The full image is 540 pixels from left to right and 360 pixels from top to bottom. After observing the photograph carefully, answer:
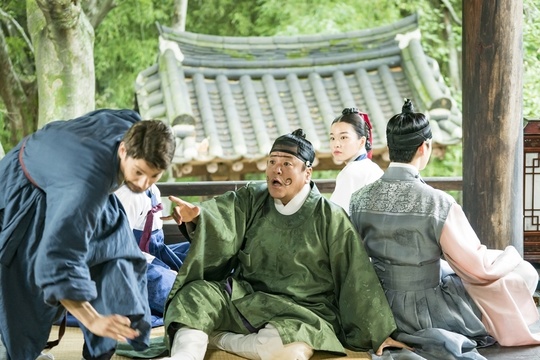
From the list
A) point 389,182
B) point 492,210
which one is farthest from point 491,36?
point 389,182

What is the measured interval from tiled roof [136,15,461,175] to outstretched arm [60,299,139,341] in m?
5.49

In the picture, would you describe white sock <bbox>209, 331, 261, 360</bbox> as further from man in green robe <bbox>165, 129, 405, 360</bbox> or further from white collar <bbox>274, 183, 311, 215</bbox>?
white collar <bbox>274, 183, 311, 215</bbox>

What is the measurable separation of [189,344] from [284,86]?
19.8 feet

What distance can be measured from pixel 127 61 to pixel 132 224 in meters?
8.20

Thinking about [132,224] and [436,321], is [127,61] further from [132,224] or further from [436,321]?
[436,321]

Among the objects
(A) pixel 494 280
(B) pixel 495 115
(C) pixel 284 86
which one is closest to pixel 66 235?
(A) pixel 494 280

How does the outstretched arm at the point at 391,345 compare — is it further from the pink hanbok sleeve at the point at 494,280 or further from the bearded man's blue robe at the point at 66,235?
the bearded man's blue robe at the point at 66,235

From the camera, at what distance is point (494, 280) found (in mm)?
4750

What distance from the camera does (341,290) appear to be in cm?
478

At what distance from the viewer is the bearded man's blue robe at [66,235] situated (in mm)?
3553

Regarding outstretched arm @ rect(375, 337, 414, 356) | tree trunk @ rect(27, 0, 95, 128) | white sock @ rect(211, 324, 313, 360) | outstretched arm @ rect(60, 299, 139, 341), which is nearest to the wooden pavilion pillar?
outstretched arm @ rect(375, 337, 414, 356)

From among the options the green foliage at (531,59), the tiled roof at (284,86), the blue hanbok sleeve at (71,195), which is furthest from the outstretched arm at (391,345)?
the green foliage at (531,59)

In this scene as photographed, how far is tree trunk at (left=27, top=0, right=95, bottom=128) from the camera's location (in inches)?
351

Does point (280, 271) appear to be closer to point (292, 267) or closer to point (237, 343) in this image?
point (292, 267)
